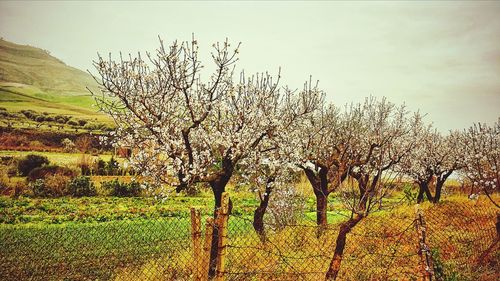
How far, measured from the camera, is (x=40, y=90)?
139 meters

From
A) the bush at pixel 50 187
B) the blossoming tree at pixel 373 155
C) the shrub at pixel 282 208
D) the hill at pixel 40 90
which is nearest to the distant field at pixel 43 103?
the hill at pixel 40 90

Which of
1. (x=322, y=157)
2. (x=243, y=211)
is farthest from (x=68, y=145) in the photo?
(x=322, y=157)

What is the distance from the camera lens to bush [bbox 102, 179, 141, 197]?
38531 millimetres

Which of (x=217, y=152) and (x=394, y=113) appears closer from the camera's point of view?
(x=217, y=152)

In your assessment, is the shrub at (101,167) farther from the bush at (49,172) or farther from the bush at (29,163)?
the bush at (29,163)

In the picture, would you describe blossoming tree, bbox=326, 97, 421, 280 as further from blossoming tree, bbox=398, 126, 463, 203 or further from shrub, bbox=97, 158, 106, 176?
shrub, bbox=97, 158, 106, 176

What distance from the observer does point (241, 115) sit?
12305 mm

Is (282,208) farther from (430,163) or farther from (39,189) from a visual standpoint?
(39,189)

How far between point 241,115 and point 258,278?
19.0 ft

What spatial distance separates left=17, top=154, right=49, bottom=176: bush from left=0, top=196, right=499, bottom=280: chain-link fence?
25.3 m

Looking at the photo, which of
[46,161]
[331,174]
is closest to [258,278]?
[331,174]

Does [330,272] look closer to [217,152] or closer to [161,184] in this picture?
[161,184]

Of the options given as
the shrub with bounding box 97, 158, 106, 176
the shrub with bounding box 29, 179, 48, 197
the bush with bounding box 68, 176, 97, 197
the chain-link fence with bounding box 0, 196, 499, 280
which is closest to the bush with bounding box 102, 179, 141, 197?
the bush with bounding box 68, 176, 97, 197

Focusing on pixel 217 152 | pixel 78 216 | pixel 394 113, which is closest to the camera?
pixel 217 152
